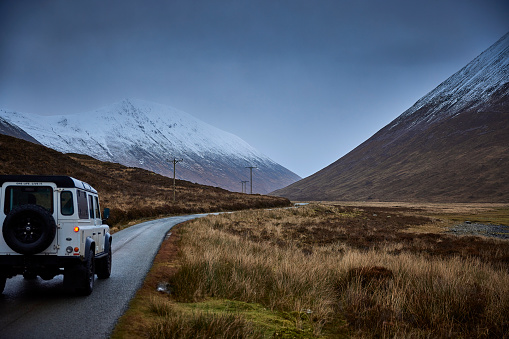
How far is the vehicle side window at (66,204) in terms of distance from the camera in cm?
814

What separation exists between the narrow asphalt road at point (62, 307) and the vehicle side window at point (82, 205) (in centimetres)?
176

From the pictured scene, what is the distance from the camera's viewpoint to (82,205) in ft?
29.0

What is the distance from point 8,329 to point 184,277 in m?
3.89

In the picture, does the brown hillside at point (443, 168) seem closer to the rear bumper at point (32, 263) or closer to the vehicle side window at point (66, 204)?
the vehicle side window at point (66, 204)

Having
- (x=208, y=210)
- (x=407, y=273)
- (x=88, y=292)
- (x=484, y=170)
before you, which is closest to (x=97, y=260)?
(x=88, y=292)

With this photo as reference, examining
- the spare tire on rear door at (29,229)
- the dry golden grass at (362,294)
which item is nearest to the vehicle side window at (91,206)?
the spare tire on rear door at (29,229)

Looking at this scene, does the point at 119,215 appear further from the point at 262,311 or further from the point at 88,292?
the point at 262,311

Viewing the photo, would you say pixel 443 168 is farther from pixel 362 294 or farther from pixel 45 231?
pixel 45 231

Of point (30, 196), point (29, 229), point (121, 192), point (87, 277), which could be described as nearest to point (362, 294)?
point (87, 277)

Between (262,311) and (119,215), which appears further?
(119,215)

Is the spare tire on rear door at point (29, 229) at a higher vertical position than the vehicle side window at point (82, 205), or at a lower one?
lower

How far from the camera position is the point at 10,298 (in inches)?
318

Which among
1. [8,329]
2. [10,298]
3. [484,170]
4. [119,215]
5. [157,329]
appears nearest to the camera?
[157,329]

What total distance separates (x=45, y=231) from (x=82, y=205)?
1.24 meters
